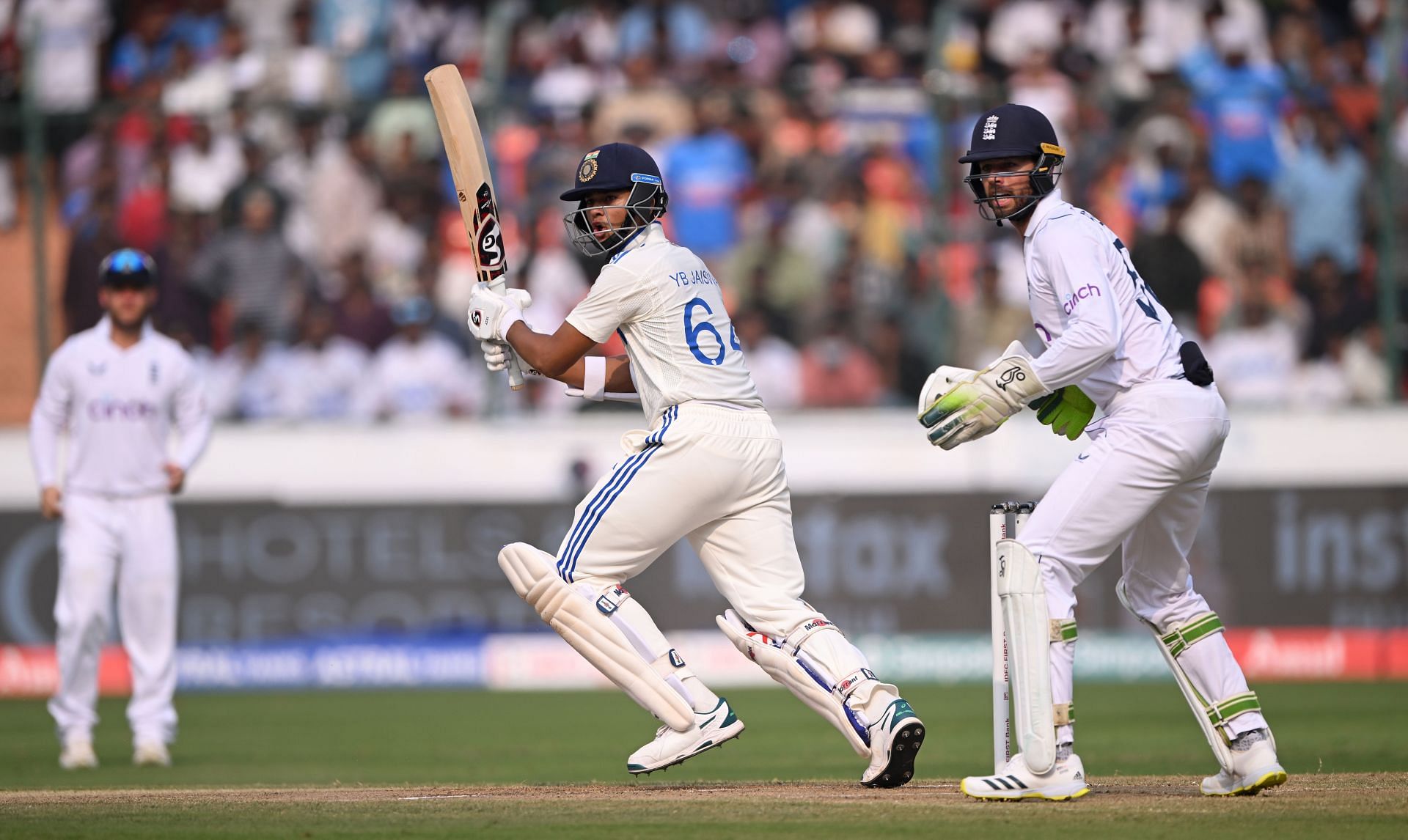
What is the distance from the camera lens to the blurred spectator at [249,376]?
562 inches

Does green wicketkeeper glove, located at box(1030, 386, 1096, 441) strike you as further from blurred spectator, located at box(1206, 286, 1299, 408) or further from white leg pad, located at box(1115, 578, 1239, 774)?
blurred spectator, located at box(1206, 286, 1299, 408)

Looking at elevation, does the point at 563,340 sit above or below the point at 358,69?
below

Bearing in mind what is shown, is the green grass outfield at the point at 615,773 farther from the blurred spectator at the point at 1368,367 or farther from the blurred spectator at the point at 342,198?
the blurred spectator at the point at 342,198

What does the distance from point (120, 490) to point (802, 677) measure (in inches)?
185

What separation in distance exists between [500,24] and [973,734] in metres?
7.91

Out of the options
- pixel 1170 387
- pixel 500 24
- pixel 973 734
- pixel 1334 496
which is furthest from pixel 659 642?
pixel 500 24

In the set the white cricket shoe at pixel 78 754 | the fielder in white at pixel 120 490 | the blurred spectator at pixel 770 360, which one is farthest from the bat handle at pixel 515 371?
the blurred spectator at pixel 770 360

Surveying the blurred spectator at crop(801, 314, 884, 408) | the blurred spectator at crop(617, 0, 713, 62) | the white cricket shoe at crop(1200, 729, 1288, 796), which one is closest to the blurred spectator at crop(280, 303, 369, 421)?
the blurred spectator at crop(801, 314, 884, 408)

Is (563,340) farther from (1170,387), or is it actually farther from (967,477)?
(967,477)

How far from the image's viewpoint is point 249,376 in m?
14.3

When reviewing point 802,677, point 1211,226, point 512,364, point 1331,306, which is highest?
point 1211,226

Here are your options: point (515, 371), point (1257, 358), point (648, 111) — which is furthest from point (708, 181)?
point (515, 371)

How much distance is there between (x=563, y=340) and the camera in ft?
21.5

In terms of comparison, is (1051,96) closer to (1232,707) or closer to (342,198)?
(342,198)
